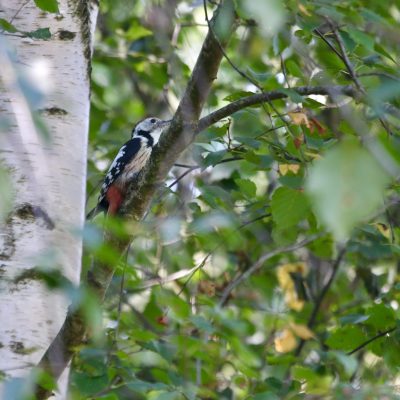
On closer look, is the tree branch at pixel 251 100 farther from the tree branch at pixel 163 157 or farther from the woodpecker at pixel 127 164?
the woodpecker at pixel 127 164

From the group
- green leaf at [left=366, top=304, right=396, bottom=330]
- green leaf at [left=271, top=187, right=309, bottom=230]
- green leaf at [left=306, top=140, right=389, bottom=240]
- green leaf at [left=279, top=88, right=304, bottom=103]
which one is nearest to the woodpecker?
green leaf at [left=366, top=304, right=396, bottom=330]

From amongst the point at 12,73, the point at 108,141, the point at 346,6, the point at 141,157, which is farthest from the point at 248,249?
the point at 12,73

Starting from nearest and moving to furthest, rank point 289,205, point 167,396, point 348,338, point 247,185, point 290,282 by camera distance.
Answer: point 167,396
point 289,205
point 348,338
point 247,185
point 290,282

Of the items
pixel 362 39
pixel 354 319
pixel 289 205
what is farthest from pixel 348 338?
pixel 362 39

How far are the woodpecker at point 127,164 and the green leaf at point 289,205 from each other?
5.48 feet

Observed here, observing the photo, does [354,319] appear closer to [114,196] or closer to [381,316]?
[381,316]

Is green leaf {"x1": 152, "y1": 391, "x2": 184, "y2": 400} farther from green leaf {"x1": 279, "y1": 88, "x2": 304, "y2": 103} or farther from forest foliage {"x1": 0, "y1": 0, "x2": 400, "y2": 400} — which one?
green leaf {"x1": 279, "y1": 88, "x2": 304, "y2": 103}

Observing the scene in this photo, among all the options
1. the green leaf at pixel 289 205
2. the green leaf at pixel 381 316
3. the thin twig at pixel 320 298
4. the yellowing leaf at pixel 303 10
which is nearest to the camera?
the yellowing leaf at pixel 303 10

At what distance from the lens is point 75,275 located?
9.98 feet

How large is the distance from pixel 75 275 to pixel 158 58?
10.7 feet

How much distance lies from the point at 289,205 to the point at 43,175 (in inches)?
33.1

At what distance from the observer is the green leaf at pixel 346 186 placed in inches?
46.6

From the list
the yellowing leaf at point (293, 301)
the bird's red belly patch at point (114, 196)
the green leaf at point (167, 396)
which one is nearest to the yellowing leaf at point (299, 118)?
the green leaf at point (167, 396)

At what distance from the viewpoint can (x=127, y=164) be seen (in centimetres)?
569
